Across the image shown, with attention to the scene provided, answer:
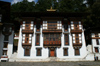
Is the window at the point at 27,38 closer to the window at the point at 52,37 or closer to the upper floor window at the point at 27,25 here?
the upper floor window at the point at 27,25

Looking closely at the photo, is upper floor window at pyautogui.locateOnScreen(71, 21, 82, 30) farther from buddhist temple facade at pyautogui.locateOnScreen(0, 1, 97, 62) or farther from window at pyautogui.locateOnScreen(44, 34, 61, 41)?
window at pyautogui.locateOnScreen(44, 34, 61, 41)

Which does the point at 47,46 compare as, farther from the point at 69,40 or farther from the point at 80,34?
the point at 80,34

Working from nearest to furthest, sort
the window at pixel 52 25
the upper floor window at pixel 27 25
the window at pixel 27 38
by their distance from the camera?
the window at pixel 27 38 < the window at pixel 52 25 < the upper floor window at pixel 27 25

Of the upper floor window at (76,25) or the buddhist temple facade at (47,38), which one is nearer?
the buddhist temple facade at (47,38)

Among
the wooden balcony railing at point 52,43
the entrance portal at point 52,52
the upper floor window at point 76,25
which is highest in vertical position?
the upper floor window at point 76,25

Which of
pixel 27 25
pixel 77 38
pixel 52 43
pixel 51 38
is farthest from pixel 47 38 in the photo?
pixel 77 38

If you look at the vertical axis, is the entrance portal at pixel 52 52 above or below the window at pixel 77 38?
below

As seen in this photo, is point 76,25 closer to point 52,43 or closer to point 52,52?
point 52,43

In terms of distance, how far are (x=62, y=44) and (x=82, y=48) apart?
5346mm

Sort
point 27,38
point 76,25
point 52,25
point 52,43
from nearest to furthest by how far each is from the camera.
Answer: point 52,43
point 27,38
point 52,25
point 76,25

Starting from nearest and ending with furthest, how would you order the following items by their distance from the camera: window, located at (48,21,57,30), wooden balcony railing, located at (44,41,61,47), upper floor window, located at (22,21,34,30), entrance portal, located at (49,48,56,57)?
wooden balcony railing, located at (44,41,61,47)
entrance portal, located at (49,48,56,57)
window, located at (48,21,57,30)
upper floor window, located at (22,21,34,30)

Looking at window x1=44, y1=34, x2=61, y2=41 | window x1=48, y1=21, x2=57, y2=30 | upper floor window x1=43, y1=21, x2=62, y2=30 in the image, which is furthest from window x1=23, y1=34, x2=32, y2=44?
window x1=48, y1=21, x2=57, y2=30

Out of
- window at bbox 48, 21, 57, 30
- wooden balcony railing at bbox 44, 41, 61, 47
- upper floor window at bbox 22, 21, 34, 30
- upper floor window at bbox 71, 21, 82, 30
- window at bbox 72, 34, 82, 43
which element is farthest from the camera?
upper floor window at bbox 71, 21, 82, 30

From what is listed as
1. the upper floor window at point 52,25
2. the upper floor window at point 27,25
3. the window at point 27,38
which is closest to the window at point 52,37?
the upper floor window at point 52,25
